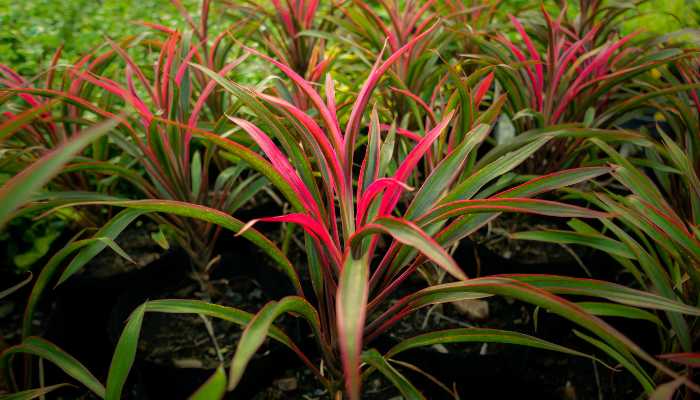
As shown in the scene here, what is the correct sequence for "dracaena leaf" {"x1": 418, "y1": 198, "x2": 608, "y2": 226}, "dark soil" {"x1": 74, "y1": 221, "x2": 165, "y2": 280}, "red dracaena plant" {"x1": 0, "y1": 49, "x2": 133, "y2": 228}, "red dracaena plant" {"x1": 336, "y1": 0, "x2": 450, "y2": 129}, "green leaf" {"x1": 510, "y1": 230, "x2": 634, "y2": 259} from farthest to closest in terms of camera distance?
"red dracaena plant" {"x1": 336, "y1": 0, "x2": 450, "y2": 129} < "dark soil" {"x1": 74, "y1": 221, "x2": 165, "y2": 280} < "red dracaena plant" {"x1": 0, "y1": 49, "x2": 133, "y2": 228} < "green leaf" {"x1": 510, "y1": 230, "x2": 634, "y2": 259} < "dracaena leaf" {"x1": 418, "y1": 198, "x2": 608, "y2": 226}

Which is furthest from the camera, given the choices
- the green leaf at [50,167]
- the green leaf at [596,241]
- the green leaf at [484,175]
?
the green leaf at [596,241]

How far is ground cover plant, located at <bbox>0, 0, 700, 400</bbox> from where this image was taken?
28.5 inches

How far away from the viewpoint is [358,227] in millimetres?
763

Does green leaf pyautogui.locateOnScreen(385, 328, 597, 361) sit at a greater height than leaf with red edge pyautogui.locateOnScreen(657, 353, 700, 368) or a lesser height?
greater

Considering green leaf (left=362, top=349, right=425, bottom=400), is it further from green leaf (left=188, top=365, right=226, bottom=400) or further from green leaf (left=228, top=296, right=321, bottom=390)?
green leaf (left=188, top=365, right=226, bottom=400)

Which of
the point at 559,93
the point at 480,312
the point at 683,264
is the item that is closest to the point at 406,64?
the point at 559,93

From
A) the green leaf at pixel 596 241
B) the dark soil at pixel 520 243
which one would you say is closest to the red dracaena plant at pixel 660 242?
the green leaf at pixel 596 241

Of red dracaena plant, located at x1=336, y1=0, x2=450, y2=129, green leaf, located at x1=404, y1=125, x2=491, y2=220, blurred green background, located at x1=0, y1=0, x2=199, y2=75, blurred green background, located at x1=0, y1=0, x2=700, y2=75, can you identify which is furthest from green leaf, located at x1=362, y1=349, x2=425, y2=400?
blurred green background, located at x1=0, y1=0, x2=199, y2=75

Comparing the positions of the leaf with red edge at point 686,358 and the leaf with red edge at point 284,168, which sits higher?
the leaf with red edge at point 284,168

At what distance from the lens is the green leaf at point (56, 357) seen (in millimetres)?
794

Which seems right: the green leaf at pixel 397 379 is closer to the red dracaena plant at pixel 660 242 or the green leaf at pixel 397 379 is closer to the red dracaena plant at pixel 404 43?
the red dracaena plant at pixel 660 242

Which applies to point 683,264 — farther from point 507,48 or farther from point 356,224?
point 507,48

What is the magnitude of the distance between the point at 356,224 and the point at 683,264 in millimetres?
575

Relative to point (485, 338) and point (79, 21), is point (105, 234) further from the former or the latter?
point (79, 21)
